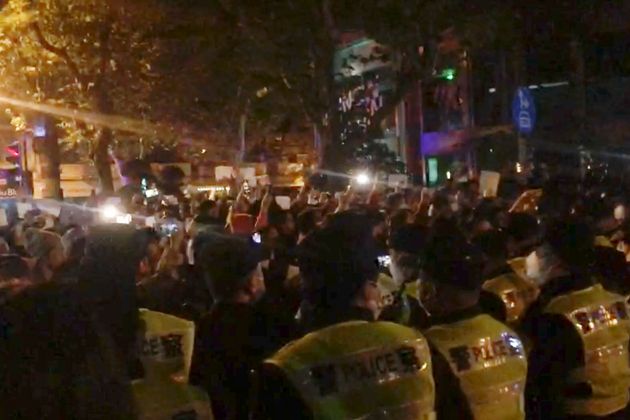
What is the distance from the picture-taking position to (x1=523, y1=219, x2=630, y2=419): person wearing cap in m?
4.61

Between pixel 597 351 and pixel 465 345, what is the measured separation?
91cm

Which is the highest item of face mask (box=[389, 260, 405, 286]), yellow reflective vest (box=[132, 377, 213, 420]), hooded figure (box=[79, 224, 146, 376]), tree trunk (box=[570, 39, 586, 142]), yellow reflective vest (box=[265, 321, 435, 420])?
tree trunk (box=[570, 39, 586, 142])

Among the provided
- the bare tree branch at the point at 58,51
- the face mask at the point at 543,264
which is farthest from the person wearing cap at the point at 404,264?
the bare tree branch at the point at 58,51

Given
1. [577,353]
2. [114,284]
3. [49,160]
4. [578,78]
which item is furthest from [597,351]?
[578,78]

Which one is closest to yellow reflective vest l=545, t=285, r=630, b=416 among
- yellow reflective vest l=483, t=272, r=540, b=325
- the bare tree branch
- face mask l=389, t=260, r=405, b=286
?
yellow reflective vest l=483, t=272, r=540, b=325

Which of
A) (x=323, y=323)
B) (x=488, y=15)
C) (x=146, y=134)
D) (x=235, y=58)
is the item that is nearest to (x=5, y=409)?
(x=323, y=323)

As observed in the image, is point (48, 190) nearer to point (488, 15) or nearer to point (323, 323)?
point (488, 15)

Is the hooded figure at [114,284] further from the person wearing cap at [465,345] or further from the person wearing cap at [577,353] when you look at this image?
the person wearing cap at [577,353]

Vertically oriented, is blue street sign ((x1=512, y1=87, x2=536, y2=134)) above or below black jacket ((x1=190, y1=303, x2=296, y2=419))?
above

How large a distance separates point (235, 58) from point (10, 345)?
20250mm

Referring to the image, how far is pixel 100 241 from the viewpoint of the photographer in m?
3.46

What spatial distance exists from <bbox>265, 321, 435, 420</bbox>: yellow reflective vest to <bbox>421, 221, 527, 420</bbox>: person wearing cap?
182mm

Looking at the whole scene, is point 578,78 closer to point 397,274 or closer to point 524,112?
point 524,112

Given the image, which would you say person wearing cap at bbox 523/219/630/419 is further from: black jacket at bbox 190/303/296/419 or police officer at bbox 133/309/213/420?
police officer at bbox 133/309/213/420
